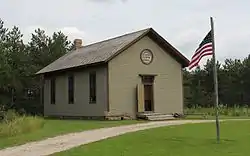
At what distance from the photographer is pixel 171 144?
623 inches

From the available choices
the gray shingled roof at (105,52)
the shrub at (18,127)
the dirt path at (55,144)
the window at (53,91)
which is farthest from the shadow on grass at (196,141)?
the window at (53,91)

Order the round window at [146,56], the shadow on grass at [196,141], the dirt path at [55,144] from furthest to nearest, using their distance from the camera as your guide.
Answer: the round window at [146,56]
the shadow on grass at [196,141]
the dirt path at [55,144]

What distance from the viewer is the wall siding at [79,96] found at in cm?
3141

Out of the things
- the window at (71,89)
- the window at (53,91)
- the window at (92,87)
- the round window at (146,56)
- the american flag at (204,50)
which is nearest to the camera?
the american flag at (204,50)

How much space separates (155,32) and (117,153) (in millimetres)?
19858

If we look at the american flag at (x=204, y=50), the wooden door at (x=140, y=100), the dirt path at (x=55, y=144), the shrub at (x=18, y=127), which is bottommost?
the dirt path at (x=55, y=144)

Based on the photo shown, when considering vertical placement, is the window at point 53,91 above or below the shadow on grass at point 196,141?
above

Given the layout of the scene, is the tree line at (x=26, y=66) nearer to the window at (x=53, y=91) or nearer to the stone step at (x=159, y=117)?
the window at (x=53, y=91)

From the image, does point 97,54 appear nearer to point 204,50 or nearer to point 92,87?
point 92,87

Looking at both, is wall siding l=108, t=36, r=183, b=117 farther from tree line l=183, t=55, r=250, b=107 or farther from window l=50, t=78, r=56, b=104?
tree line l=183, t=55, r=250, b=107

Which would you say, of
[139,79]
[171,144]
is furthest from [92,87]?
[171,144]

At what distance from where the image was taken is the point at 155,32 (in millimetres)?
32719

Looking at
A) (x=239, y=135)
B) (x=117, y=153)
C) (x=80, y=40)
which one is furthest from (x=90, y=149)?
(x=80, y=40)

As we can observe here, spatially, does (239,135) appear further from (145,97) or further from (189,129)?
(145,97)
